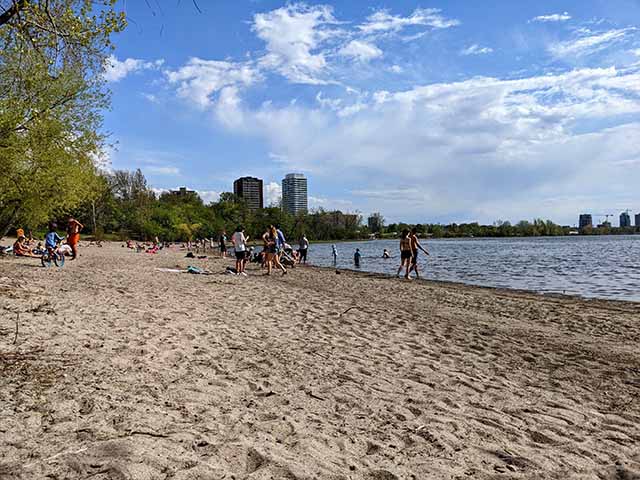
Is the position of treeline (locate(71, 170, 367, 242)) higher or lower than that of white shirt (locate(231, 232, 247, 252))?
higher

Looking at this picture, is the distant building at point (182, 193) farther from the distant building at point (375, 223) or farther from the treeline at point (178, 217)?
the distant building at point (375, 223)

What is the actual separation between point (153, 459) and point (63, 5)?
7.01 m

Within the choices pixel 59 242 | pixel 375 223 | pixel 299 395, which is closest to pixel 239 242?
pixel 59 242

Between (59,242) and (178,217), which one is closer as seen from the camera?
(59,242)

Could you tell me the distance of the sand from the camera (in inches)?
138

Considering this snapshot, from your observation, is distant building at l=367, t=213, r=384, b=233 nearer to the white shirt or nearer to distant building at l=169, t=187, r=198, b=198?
distant building at l=169, t=187, r=198, b=198

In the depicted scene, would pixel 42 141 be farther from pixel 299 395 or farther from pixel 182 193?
pixel 182 193

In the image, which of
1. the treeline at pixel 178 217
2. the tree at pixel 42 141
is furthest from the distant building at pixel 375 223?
the tree at pixel 42 141

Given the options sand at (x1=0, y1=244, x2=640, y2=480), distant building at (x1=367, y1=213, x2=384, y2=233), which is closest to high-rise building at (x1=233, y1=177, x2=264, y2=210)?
distant building at (x1=367, y1=213, x2=384, y2=233)

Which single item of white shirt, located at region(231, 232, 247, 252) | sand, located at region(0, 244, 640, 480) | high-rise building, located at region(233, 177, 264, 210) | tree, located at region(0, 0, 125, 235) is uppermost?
high-rise building, located at region(233, 177, 264, 210)

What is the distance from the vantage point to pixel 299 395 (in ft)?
16.5

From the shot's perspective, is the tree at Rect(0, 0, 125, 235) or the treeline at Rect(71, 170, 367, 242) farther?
the treeline at Rect(71, 170, 367, 242)

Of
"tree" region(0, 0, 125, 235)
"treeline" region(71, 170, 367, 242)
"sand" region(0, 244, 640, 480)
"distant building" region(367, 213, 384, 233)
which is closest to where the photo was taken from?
"sand" region(0, 244, 640, 480)

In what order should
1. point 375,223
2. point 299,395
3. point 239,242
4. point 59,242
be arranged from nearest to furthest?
point 299,395, point 239,242, point 59,242, point 375,223
